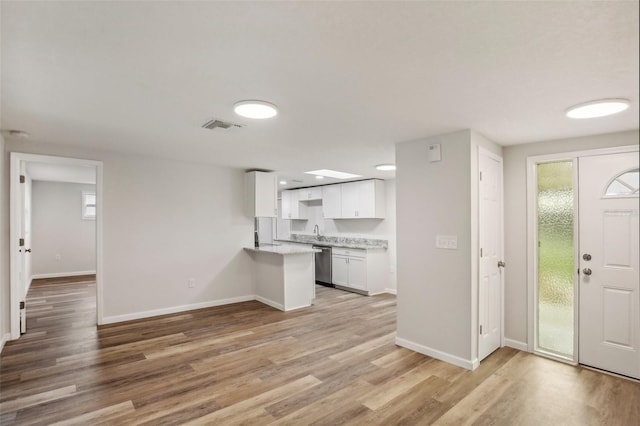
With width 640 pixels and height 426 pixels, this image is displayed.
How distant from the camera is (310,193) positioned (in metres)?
7.38

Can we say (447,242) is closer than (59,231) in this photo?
Yes

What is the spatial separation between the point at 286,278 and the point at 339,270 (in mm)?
1731

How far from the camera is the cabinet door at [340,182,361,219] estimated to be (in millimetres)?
6305

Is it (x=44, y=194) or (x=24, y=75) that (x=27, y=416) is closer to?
(x=24, y=75)

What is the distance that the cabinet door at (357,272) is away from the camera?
5.75 metres

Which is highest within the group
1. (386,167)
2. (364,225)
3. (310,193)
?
(386,167)

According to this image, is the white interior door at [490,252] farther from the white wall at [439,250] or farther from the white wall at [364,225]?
the white wall at [364,225]

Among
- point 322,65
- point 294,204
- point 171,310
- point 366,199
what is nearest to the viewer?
point 322,65

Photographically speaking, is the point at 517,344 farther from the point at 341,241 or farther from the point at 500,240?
the point at 341,241

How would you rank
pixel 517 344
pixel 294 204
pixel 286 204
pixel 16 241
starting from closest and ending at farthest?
pixel 517 344
pixel 16 241
pixel 294 204
pixel 286 204

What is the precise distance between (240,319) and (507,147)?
12.4ft

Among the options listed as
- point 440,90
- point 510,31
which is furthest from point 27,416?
point 510,31

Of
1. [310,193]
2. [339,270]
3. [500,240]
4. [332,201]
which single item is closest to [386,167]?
[500,240]

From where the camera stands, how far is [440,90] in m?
2.04
